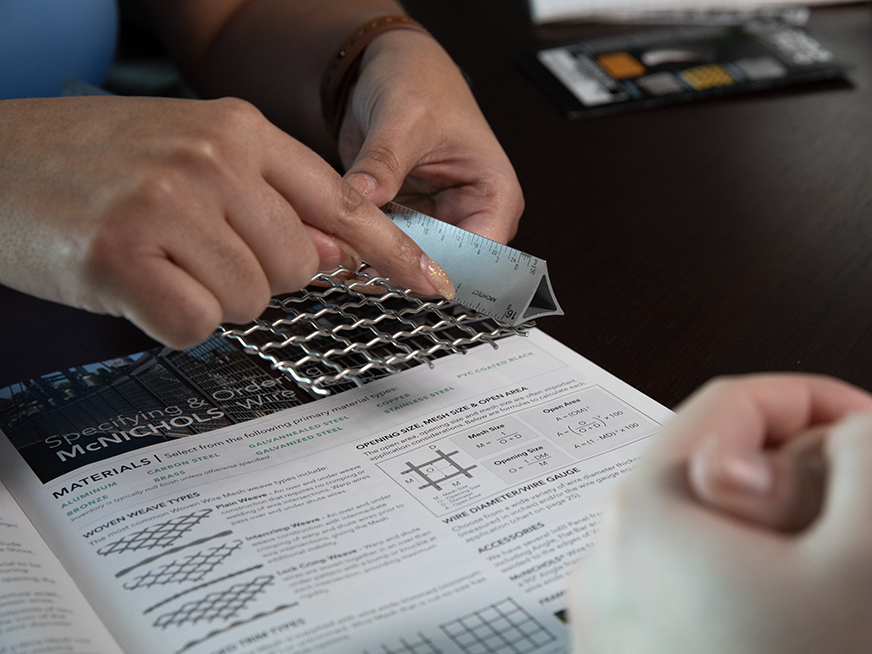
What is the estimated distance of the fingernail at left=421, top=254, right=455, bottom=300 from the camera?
2.15ft

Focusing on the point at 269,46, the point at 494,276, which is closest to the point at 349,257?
the point at 494,276

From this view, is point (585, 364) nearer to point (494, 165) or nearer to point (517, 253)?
point (517, 253)

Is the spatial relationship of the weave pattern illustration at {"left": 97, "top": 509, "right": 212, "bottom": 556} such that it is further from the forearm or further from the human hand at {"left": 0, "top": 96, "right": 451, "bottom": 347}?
the forearm

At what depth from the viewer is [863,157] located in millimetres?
1062

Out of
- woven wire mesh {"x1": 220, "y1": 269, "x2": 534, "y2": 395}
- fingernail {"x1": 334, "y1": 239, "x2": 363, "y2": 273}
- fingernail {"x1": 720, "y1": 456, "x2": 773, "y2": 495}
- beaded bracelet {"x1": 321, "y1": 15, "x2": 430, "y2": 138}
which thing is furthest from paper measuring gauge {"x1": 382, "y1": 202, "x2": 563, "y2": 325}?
fingernail {"x1": 720, "y1": 456, "x2": 773, "y2": 495}

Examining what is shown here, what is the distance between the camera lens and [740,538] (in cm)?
28

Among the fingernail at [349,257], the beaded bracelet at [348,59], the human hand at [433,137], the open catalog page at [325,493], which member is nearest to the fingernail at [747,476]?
the open catalog page at [325,493]

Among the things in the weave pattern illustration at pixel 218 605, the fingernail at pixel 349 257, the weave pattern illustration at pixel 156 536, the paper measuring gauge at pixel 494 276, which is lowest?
the weave pattern illustration at pixel 156 536

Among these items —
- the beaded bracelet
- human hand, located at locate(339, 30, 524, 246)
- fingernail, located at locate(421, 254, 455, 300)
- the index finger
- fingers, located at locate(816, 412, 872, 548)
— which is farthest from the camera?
the beaded bracelet

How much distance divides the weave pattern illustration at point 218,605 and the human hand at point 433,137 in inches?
17.3

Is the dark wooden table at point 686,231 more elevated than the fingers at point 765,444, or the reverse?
the fingers at point 765,444

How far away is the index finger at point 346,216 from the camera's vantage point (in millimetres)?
549

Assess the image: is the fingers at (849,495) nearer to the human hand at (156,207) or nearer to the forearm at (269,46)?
the human hand at (156,207)

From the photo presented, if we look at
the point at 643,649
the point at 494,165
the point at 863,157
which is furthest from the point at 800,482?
the point at 863,157
